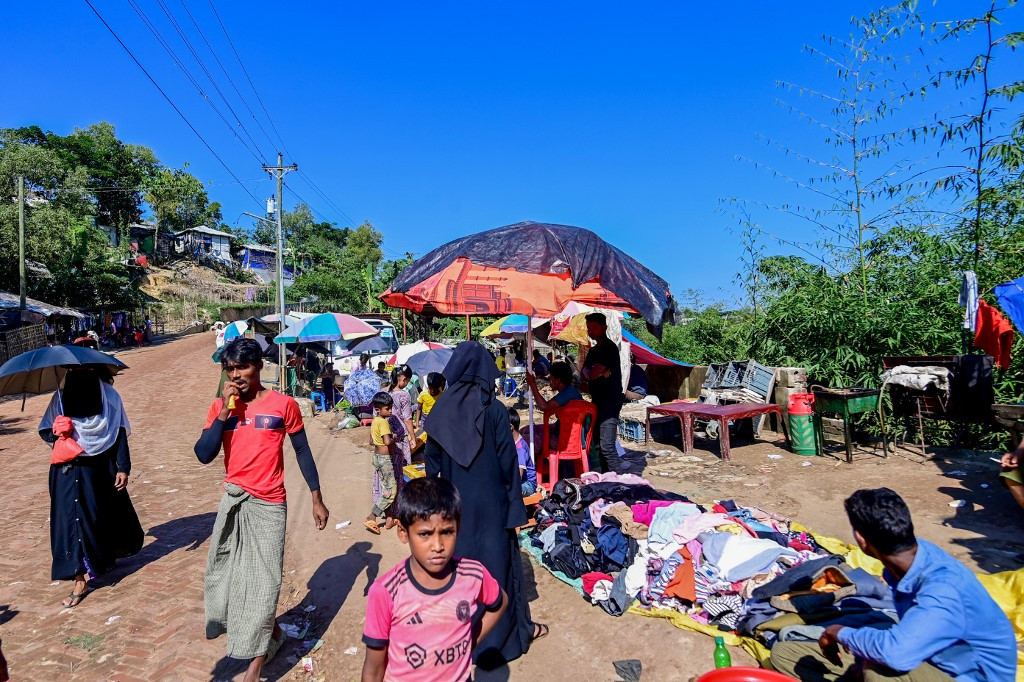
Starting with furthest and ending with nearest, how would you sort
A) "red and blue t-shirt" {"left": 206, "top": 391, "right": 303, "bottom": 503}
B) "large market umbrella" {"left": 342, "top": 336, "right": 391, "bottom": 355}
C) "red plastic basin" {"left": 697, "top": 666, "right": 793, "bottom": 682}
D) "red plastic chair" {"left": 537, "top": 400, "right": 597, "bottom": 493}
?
"large market umbrella" {"left": 342, "top": 336, "right": 391, "bottom": 355} → "red plastic chair" {"left": 537, "top": 400, "right": 597, "bottom": 493} → "red and blue t-shirt" {"left": 206, "top": 391, "right": 303, "bottom": 503} → "red plastic basin" {"left": 697, "top": 666, "right": 793, "bottom": 682}

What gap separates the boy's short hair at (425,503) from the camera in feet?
6.65

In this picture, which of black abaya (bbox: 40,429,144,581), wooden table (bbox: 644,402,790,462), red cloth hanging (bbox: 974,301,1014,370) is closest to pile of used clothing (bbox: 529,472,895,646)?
wooden table (bbox: 644,402,790,462)

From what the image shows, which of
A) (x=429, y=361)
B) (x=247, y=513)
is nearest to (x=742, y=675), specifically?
(x=247, y=513)

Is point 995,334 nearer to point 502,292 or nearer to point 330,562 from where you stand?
point 502,292

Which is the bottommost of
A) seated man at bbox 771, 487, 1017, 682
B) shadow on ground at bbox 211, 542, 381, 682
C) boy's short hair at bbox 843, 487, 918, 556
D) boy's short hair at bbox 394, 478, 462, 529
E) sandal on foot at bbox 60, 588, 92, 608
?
shadow on ground at bbox 211, 542, 381, 682

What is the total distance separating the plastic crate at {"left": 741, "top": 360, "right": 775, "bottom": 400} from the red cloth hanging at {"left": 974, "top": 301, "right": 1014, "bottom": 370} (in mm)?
3051

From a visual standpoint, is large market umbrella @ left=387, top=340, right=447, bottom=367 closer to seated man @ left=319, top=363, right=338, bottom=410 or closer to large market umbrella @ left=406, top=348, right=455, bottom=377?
large market umbrella @ left=406, top=348, right=455, bottom=377

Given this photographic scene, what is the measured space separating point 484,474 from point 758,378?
26.0ft

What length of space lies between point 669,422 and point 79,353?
26.8 ft

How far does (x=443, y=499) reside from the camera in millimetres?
2062

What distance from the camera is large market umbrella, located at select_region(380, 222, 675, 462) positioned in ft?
16.9

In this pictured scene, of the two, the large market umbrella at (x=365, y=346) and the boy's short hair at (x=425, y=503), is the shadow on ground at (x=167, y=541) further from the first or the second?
the large market umbrella at (x=365, y=346)

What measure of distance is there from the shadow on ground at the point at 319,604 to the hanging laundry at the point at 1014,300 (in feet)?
21.8

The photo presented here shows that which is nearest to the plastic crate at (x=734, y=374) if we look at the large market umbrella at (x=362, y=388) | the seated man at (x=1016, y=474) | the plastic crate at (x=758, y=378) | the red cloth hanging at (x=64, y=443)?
the plastic crate at (x=758, y=378)
